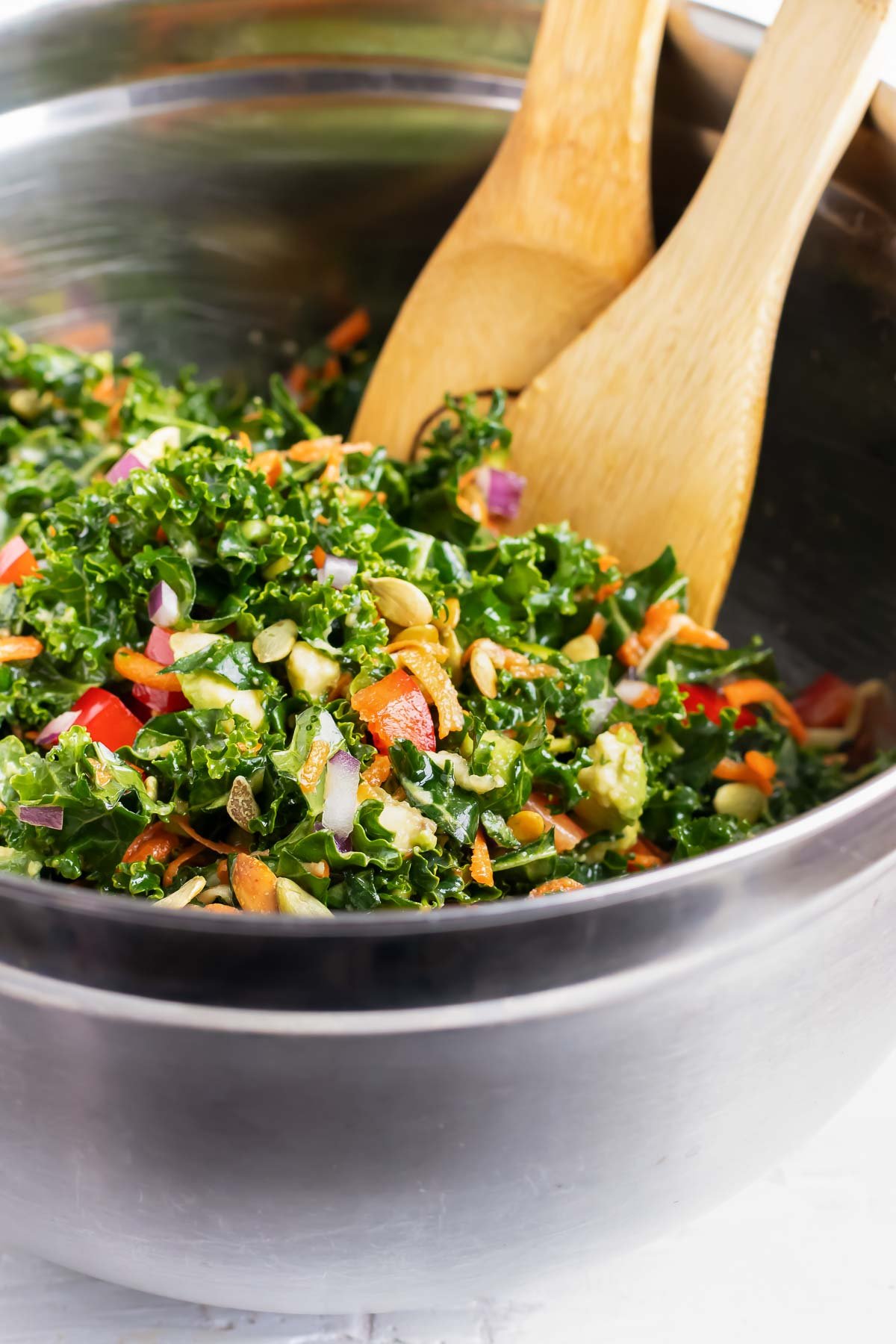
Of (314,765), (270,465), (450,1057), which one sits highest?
(270,465)

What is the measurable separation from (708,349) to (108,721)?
4.20ft

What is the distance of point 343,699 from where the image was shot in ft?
→ 5.51

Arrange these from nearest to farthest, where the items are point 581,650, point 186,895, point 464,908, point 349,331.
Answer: point 464,908
point 186,895
point 581,650
point 349,331

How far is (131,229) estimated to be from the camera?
2.71m

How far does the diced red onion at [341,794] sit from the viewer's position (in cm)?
151

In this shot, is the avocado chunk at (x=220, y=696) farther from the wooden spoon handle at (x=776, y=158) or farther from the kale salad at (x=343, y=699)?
the wooden spoon handle at (x=776, y=158)

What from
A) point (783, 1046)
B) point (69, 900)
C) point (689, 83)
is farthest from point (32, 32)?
point (783, 1046)

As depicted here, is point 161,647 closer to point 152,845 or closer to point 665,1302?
point 152,845

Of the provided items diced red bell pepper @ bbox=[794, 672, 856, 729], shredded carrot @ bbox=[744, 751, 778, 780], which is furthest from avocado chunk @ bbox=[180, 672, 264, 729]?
diced red bell pepper @ bbox=[794, 672, 856, 729]

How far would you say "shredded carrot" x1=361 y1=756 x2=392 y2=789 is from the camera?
1584mm

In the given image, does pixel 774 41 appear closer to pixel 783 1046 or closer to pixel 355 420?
pixel 355 420

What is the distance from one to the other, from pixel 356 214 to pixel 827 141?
1133mm

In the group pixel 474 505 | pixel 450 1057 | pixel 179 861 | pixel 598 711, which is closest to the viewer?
pixel 450 1057

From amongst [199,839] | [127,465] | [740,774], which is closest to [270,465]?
[127,465]
